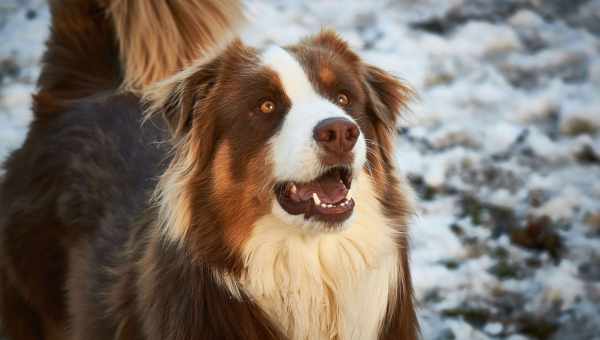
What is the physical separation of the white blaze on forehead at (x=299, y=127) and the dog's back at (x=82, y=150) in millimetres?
878

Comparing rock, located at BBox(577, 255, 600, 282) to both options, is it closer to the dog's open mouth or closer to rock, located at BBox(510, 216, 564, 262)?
rock, located at BBox(510, 216, 564, 262)

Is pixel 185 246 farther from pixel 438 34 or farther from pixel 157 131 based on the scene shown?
pixel 438 34

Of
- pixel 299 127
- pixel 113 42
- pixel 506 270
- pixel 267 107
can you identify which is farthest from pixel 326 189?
pixel 506 270

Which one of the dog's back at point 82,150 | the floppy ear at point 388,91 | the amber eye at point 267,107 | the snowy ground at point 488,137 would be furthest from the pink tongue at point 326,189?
the snowy ground at point 488,137

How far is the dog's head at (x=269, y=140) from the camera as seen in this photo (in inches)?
103

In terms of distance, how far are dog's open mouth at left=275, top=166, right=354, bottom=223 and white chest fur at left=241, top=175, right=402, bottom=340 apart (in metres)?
0.07

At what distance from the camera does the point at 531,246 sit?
4.40 m

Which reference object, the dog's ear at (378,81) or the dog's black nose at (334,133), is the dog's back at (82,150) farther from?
the dog's black nose at (334,133)

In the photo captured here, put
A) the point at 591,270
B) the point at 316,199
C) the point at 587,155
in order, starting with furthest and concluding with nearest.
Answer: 1. the point at 587,155
2. the point at 591,270
3. the point at 316,199

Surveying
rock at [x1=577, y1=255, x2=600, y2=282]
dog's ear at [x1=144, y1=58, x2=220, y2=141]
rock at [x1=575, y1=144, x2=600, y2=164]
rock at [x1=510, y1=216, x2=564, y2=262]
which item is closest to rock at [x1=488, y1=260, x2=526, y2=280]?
rock at [x1=510, y1=216, x2=564, y2=262]

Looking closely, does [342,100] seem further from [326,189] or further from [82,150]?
[82,150]

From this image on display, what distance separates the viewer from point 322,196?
272 centimetres

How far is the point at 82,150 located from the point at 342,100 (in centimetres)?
134

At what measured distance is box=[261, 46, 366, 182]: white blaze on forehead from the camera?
8.48 feet
